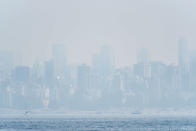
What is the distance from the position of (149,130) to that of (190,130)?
1201 cm

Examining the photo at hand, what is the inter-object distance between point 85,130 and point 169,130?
21299 millimetres

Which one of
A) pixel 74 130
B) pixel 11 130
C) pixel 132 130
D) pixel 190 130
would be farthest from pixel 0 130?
pixel 190 130

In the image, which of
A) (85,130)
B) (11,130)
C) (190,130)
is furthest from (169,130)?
(11,130)

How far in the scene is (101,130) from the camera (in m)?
200

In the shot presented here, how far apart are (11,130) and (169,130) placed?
39.7 meters

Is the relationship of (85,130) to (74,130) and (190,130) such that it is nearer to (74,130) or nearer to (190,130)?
(74,130)

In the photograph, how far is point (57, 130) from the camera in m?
200

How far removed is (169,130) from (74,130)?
78.3ft

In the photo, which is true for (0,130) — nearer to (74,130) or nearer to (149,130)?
(74,130)

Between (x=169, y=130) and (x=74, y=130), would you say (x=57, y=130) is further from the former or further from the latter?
(x=169, y=130)

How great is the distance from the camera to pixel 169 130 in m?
194

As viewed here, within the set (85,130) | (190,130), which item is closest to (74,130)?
(85,130)

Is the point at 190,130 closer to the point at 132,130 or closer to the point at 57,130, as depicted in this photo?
the point at 132,130

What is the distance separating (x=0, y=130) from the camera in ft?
648
